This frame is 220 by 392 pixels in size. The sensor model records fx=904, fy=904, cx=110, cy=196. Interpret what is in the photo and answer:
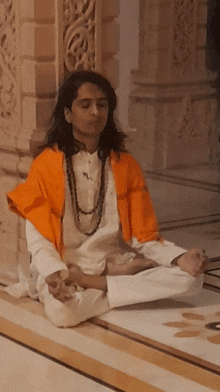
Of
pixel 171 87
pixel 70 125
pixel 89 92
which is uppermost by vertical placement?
pixel 89 92

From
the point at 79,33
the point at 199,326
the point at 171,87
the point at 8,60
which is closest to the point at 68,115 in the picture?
the point at 79,33

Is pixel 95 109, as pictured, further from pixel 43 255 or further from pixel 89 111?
pixel 43 255

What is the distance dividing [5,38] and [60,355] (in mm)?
1759

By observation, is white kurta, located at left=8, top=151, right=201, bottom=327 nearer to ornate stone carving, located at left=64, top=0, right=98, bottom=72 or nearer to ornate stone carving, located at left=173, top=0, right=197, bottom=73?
ornate stone carving, located at left=64, top=0, right=98, bottom=72

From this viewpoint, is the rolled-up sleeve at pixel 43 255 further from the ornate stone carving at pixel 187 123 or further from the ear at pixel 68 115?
the ornate stone carving at pixel 187 123

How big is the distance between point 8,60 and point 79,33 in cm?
40

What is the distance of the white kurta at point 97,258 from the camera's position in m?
3.92

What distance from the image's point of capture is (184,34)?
22.5 feet

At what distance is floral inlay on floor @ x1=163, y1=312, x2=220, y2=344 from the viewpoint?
3.78m

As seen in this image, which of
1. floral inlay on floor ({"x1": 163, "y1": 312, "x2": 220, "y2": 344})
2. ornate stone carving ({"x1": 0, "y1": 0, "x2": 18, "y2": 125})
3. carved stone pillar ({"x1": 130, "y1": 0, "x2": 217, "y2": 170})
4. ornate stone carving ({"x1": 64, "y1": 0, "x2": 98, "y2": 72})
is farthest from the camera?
carved stone pillar ({"x1": 130, "y1": 0, "x2": 217, "y2": 170})

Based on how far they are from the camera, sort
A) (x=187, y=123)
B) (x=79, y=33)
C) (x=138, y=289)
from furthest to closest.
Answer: (x=187, y=123) → (x=79, y=33) → (x=138, y=289)

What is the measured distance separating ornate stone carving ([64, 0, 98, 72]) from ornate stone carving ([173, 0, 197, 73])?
8.09 ft

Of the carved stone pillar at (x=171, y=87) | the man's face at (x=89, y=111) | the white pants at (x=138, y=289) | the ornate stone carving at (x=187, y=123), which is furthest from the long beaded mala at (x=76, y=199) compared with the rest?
the ornate stone carving at (x=187, y=123)

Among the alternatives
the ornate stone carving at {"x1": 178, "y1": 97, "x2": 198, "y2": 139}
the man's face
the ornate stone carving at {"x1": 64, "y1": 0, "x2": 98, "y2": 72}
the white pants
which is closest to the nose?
the man's face
